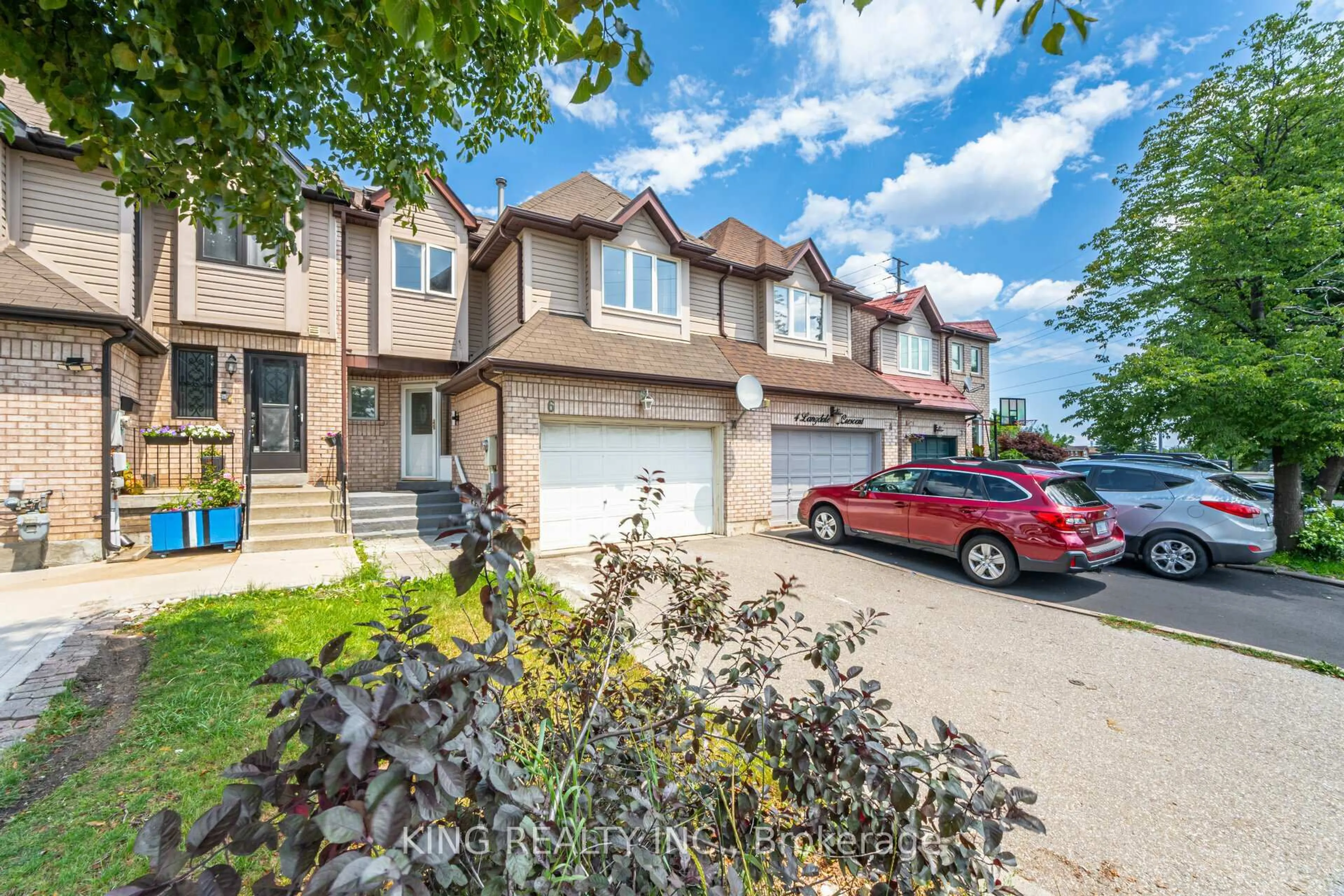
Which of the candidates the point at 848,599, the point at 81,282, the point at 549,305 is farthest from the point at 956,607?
the point at 81,282

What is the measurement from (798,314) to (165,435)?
1267 centimetres

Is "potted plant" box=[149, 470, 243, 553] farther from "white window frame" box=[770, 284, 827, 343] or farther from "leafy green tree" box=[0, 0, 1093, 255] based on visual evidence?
"white window frame" box=[770, 284, 827, 343]

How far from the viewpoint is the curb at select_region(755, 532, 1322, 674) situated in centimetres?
521

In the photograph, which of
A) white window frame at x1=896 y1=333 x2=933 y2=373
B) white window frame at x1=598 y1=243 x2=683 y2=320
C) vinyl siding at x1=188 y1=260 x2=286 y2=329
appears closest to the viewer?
vinyl siding at x1=188 y1=260 x2=286 y2=329

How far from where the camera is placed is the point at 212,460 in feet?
29.0

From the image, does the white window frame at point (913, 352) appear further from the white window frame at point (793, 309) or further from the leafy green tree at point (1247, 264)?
the leafy green tree at point (1247, 264)

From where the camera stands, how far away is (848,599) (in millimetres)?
6461

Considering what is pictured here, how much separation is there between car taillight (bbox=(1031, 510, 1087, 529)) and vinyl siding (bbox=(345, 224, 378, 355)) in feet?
38.7

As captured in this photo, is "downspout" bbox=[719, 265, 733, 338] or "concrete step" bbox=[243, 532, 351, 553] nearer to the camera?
"concrete step" bbox=[243, 532, 351, 553]

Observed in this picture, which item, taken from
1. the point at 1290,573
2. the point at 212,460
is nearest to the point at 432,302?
the point at 212,460

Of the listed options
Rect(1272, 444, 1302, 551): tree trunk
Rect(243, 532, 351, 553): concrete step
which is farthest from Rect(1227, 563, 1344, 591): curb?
Rect(243, 532, 351, 553): concrete step

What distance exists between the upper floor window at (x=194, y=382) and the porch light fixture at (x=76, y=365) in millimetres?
1829

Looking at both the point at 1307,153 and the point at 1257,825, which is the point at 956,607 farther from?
the point at 1307,153

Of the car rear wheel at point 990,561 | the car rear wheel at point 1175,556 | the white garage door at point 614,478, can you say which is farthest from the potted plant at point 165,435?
the car rear wheel at point 1175,556
